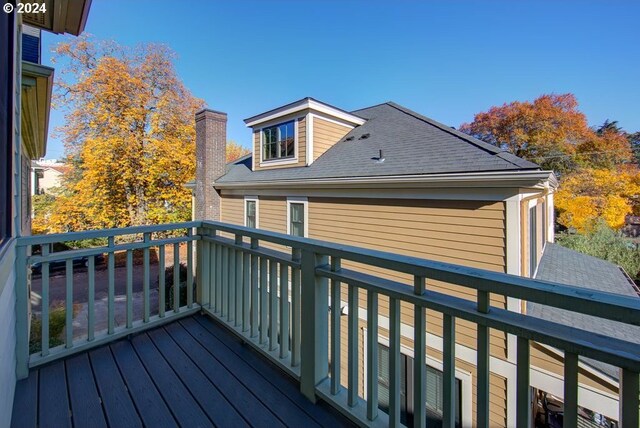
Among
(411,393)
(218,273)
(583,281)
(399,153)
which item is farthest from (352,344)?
(583,281)

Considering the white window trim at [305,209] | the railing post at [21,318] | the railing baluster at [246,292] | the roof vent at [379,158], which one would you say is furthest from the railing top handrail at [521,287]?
the white window trim at [305,209]

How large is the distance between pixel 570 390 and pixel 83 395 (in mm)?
2487

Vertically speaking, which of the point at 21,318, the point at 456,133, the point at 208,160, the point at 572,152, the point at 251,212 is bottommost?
the point at 21,318

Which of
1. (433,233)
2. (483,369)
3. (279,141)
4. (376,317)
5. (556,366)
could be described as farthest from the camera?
(279,141)

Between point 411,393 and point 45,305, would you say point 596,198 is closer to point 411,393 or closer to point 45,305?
point 411,393

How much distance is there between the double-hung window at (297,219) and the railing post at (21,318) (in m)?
5.63

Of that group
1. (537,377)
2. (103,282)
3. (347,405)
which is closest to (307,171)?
(537,377)

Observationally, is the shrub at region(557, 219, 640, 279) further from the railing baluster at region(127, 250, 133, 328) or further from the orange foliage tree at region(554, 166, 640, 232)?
the railing baluster at region(127, 250, 133, 328)

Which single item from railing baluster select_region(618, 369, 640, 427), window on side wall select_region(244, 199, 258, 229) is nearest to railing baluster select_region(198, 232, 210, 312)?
railing baluster select_region(618, 369, 640, 427)

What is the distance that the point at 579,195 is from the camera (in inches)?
607

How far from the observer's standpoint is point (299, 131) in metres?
8.44

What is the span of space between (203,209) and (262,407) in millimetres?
9527

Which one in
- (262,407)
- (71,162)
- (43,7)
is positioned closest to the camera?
(262,407)

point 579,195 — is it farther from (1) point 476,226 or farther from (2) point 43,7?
(2) point 43,7
